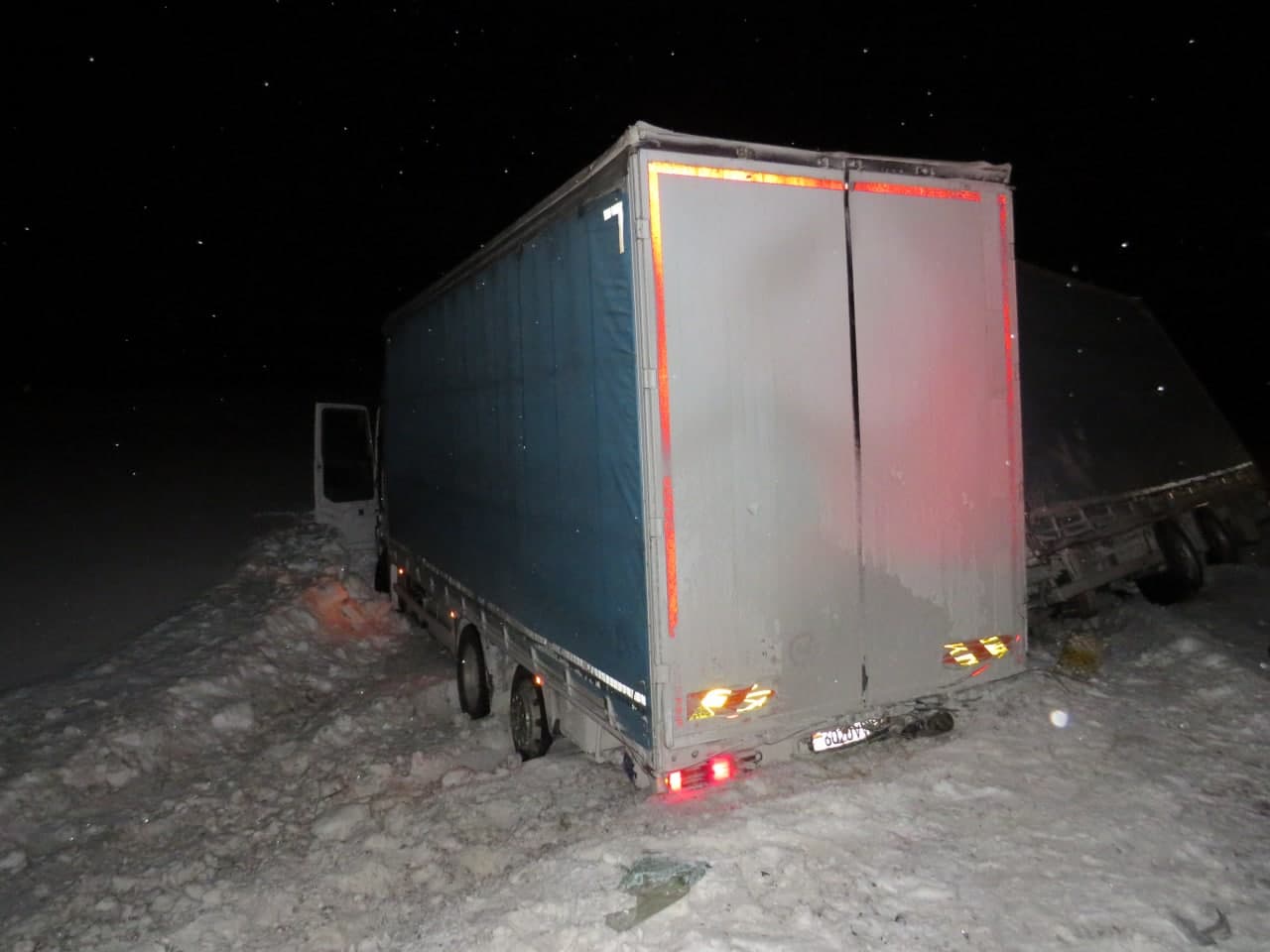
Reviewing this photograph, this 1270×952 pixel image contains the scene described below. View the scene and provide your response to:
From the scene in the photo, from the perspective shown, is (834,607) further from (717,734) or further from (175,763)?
(175,763)

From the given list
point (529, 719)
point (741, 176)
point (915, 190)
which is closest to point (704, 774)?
point (529, 719)

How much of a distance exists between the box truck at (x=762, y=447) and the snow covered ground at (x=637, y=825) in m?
0.47

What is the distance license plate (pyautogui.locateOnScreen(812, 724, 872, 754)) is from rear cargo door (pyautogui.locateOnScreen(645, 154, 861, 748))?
0.44ft

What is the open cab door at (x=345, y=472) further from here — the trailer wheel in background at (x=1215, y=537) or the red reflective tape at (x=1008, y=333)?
the trailer wheel in background at (x=1215, y=537)

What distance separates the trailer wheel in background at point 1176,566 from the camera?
9.40 metres

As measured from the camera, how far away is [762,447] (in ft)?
15.3

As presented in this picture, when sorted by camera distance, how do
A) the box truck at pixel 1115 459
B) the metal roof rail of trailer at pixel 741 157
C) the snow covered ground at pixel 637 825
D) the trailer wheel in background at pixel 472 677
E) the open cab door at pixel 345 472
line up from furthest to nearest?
the open cab door at pixel 345 472 < the box truck at pixel 1115 459 < the trailer wheel in background at pixel 472 677 < the metal roof rail of trailer at pixel 741 157 < the snow covered ground at pixel 637 825

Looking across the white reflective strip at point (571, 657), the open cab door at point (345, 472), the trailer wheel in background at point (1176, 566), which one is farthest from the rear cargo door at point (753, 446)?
the open cab door at point (345, 472)

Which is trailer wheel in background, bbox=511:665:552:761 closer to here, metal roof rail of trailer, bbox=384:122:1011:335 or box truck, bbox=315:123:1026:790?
box truck, bbox=315:123:1026:790

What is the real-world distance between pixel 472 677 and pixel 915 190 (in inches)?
218

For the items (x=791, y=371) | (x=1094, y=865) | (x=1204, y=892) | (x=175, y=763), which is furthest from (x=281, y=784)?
(x=1204, y=892)

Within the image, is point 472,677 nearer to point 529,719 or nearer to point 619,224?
point 529,719

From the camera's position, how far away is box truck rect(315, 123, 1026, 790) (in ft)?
14.6

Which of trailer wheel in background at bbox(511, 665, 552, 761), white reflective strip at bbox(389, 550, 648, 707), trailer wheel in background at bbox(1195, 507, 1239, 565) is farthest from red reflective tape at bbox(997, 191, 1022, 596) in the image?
trailer wheel in background at bbox(1195, 507, 1239, 565)
